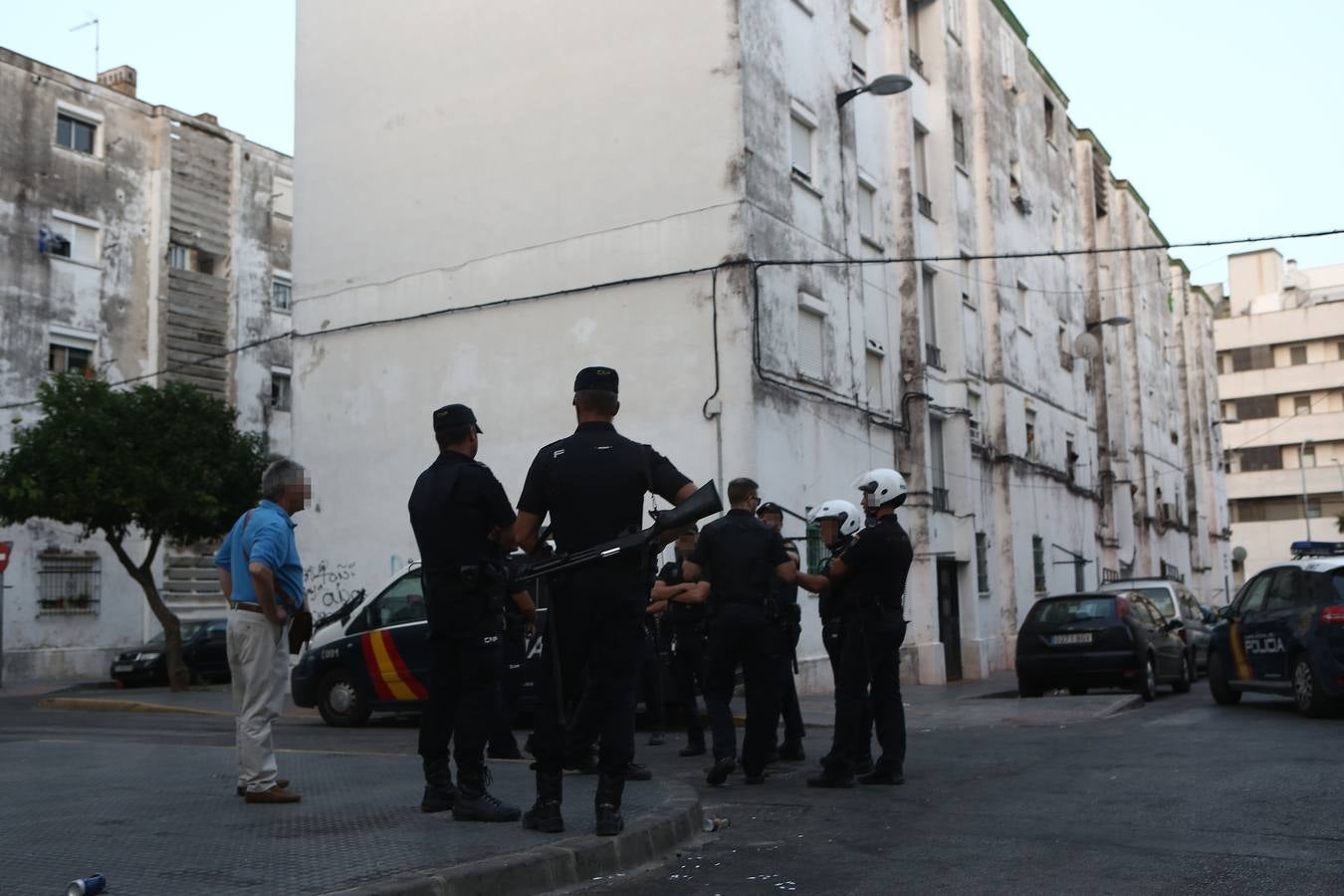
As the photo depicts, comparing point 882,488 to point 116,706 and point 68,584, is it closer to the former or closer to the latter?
point 116,706

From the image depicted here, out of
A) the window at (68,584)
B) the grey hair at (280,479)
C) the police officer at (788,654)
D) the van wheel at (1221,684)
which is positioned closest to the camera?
the grey hair at (280,479)

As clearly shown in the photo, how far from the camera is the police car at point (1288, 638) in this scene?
12625mm

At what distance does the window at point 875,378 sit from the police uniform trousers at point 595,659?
57.2 feet

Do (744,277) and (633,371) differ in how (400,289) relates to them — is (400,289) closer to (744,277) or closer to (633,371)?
(633,371)

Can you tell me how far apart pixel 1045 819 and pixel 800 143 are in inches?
623

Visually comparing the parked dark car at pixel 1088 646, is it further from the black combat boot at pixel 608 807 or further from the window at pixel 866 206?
the black combat boot at pixel 608 807

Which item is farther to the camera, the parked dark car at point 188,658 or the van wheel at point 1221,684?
the parked dark car at point 188,658

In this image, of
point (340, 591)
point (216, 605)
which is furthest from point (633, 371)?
point (216, 605)

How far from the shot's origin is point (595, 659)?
5.78 metres

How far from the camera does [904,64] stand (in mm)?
25391

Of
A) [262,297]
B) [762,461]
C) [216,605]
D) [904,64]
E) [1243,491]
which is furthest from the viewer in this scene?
[1243,491]

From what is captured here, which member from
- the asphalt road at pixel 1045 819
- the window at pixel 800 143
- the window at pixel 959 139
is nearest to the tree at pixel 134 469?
the window at pixel 800 143

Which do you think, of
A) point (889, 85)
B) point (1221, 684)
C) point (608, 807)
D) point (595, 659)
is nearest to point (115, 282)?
point (889, 85)

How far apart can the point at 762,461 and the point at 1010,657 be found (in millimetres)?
11998
